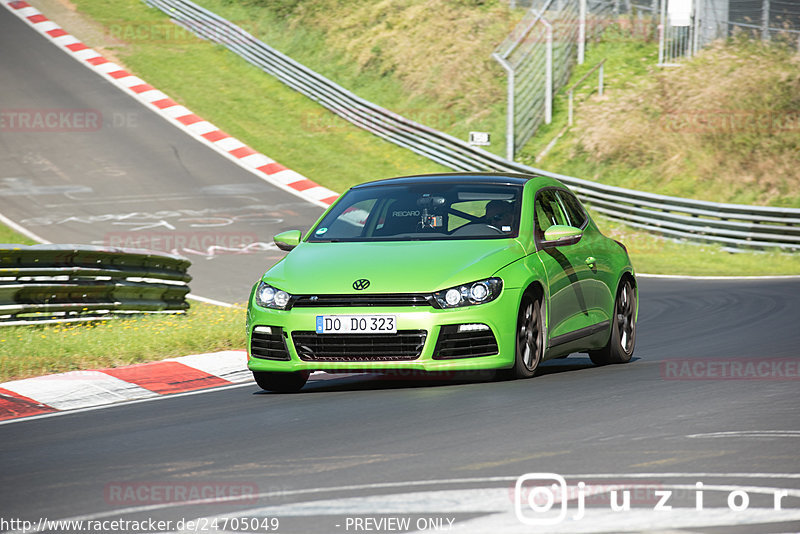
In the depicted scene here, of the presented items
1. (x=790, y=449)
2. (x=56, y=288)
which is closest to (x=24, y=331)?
(x=56, y=288)

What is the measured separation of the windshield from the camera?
31.1 ft

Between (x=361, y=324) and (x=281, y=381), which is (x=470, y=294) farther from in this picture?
(x=281, y=381)

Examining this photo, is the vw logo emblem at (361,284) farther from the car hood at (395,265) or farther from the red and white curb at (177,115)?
the red and white curb at (177,115)

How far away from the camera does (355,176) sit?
100 ft

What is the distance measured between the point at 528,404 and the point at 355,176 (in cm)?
2279

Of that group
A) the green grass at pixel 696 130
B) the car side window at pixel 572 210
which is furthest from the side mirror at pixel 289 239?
the green grass at pixel 696 130

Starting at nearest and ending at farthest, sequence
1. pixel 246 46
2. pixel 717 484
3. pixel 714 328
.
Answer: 1. pixel 717 484
2. pixel 714 328
3. pixel 246 46

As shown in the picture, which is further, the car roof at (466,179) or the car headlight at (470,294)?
the car roof at (466,179)

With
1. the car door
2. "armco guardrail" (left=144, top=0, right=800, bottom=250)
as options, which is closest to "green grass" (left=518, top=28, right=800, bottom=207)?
"armco guardrail" (left=144, top=0, right=800, bottom=250)

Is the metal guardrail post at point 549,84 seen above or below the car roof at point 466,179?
below

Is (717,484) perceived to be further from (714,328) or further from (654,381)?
(714,328)

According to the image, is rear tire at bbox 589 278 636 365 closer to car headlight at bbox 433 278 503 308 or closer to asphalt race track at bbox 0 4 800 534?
asphalt race track at bbox 0 4 800 534

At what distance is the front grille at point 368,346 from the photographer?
27.8ft

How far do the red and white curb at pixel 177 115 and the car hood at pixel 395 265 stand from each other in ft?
57.4
